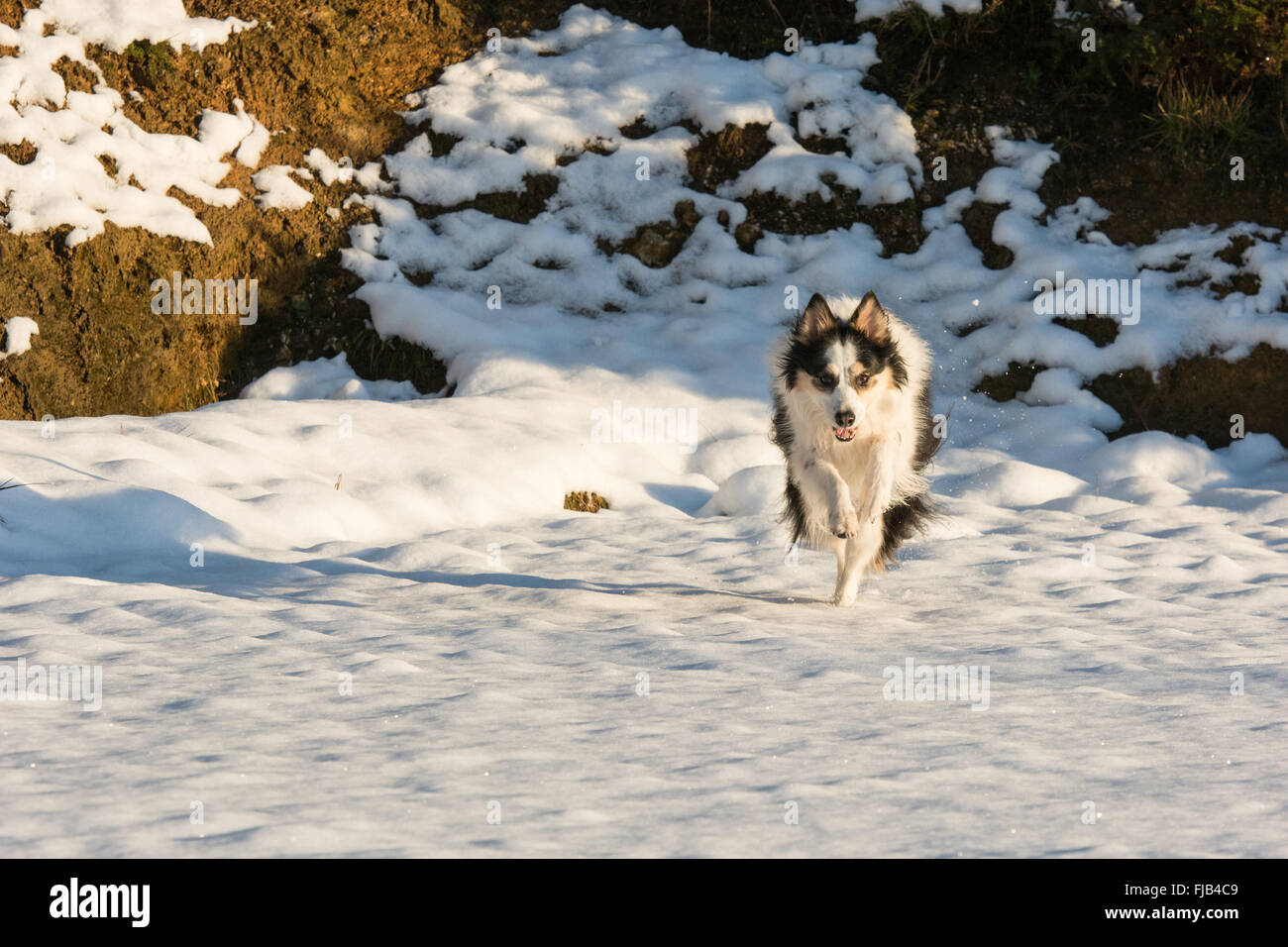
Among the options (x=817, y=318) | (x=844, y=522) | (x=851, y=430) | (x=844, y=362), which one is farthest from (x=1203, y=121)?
(x=844, y=522)

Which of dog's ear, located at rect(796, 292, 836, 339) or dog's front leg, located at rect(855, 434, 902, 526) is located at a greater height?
dog's ear, located at rect(796, 292, 836, 339)

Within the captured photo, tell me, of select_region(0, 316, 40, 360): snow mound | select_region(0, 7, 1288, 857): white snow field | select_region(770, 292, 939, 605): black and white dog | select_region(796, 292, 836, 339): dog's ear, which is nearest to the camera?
select_region(0, 7, 1288, 857): white snow field

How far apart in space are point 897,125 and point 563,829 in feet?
28.7

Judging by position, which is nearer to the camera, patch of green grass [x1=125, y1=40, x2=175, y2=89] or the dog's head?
the dog's head

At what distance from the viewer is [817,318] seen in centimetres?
554

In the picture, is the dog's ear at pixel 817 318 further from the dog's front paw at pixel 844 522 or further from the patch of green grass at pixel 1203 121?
the patch of green grass at pixel 1203 121

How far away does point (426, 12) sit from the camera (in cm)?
1108

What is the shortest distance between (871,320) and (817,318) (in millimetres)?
264

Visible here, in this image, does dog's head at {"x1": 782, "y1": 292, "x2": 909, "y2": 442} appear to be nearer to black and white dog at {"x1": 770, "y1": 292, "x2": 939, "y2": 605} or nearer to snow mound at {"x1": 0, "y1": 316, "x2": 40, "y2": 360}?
black and white dog at {"x1": 770, "y1": 292, "x2": 939, "y2": 605}

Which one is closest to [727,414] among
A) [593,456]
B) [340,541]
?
[593,456]

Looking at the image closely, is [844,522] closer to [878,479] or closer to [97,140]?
[878,479]

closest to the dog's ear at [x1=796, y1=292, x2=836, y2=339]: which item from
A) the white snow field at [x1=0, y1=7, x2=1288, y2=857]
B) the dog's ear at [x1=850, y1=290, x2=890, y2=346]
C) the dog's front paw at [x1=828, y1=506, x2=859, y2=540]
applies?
the dog's ear at [x1=850, y1=290, x2=890, y2=346]

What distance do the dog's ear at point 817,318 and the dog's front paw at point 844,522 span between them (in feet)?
2.75

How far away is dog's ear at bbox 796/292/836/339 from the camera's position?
18.1 feet
